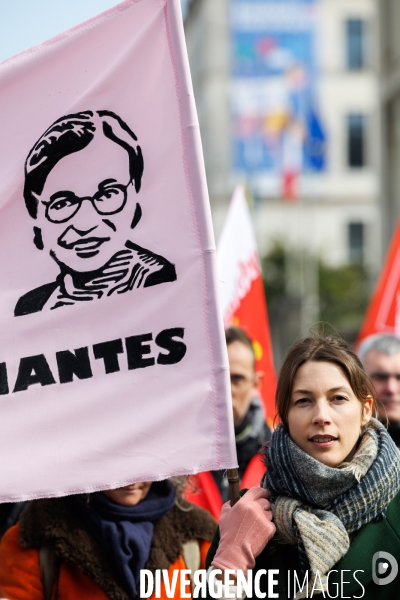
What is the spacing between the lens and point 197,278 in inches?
118

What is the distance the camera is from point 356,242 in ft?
142

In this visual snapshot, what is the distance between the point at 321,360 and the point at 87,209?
2.98ft

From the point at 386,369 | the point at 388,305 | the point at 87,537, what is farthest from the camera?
the point at 388,305

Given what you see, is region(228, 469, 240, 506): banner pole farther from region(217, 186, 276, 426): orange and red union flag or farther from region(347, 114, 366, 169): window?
region(347, 114, 366, 169): window

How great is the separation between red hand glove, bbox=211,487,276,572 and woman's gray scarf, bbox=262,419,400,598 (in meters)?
0.04

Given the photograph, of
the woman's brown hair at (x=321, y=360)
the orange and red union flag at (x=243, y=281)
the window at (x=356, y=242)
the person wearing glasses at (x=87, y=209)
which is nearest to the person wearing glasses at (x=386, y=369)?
the orange and red union flag at (x=243, y=281)

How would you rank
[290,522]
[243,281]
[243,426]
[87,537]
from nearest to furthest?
1. [290,522]
2. [87,537]
3. [243,426]
4. [243,281]

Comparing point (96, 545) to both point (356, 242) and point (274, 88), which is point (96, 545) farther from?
point (356, 242)

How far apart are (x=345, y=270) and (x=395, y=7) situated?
31.7ft

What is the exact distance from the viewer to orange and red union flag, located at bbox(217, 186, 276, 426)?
5836mm

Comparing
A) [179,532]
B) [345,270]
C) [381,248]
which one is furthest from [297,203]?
[179,532]

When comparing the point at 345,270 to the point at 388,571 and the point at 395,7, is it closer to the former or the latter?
A: the point at 395,7

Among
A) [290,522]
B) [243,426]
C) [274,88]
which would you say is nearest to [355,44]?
[274,88]

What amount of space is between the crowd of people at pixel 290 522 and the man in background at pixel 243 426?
104 cm
